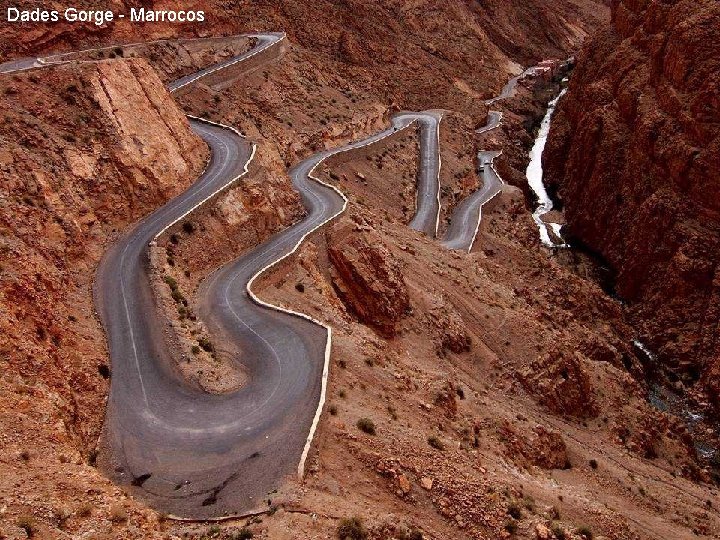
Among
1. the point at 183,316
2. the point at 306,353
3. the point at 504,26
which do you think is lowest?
the point at 306,353

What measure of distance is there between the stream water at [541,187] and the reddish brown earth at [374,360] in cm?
452

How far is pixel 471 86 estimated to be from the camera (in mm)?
82375

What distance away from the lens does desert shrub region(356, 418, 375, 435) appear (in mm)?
16984

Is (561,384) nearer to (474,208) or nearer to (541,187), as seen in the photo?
(474,208)

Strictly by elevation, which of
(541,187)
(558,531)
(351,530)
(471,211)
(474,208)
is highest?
(474,208)

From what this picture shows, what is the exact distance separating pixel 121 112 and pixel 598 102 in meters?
46.9

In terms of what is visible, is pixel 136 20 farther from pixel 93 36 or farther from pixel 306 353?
pixel 306 353

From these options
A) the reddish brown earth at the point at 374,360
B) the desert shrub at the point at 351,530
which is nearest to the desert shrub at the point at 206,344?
the reddish brown earth at the point at 374,360

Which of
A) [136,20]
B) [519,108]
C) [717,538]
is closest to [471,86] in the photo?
[519,108]

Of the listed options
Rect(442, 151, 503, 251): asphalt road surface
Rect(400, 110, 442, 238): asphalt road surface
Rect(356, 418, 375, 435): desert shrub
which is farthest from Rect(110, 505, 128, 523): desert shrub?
Rect(400, 110, 442, 238): asphalt road surface

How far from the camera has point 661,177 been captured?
44.1 meters

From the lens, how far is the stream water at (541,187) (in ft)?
177

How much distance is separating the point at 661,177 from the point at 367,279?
29.7m

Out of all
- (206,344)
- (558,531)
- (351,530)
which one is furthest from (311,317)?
(558,531)
